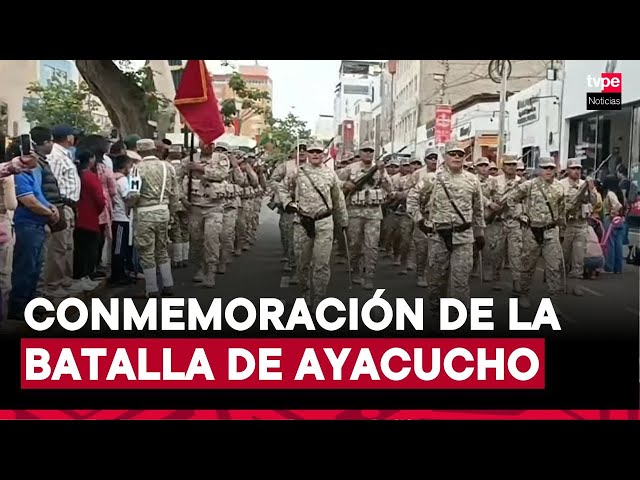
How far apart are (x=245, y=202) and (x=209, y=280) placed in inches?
105

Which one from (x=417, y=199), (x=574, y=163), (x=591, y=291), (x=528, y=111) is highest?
(x=528, y=111)

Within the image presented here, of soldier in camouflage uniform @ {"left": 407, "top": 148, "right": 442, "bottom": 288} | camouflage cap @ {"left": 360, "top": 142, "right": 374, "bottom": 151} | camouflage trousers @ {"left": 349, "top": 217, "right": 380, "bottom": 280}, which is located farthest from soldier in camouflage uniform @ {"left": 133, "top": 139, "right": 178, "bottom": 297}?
soldier in camouflage uniform @ {"left": 407, "top": 148, "right": 442, "bottom": 288}

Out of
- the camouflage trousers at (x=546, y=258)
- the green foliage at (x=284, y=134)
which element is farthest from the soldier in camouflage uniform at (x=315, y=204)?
the camouflage trousers at (x=546, y=258)

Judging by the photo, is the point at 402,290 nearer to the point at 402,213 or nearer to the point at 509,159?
the point at 402,213

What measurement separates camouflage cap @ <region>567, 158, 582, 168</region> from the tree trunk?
113 inches

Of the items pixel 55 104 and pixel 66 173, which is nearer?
pixel 55 104

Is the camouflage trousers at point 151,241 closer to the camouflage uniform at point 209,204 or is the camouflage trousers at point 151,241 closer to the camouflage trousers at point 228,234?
the camouflage uniform at point 209,204

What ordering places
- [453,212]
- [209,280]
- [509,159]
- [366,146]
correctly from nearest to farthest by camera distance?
[209,280], [453,212], [366,146], [509,159]

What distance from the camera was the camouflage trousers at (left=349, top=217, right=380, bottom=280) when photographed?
4.98 meters

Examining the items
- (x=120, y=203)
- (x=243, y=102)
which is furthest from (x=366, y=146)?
(x=120, y=203)

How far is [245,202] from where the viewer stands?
23.9ft

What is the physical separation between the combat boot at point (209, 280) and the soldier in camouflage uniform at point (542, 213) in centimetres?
210

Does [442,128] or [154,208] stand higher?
[442,128]
